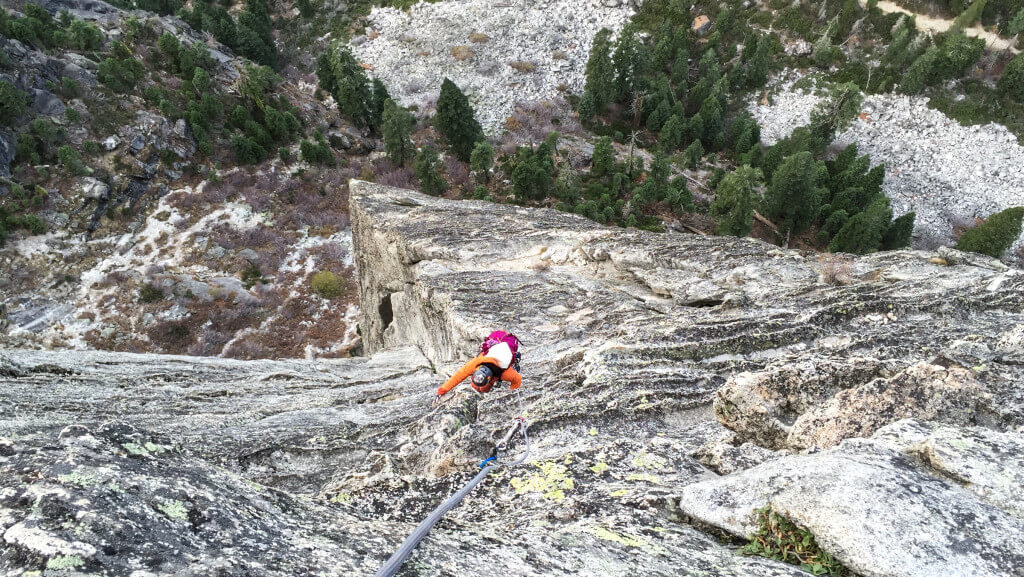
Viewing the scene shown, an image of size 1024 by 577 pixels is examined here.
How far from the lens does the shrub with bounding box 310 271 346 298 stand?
44469 mm

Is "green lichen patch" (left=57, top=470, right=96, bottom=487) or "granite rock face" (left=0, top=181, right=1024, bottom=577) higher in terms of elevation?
"green lichen patch" (left=57, top=470, right=96, bottom=487)

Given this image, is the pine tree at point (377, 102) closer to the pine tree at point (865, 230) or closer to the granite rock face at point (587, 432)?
the granite rock face at point (587, 432)

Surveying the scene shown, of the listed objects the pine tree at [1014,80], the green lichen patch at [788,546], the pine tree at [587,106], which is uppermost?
the pine tree at [587,106]

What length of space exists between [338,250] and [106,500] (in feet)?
156

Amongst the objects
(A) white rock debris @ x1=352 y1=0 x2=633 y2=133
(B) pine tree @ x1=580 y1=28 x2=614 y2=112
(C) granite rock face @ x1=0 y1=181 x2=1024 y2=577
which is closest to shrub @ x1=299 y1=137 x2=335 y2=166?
(A) white rock debris @ x1=352 y1=0 x2=633 y2=133

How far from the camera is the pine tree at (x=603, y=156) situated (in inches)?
2320

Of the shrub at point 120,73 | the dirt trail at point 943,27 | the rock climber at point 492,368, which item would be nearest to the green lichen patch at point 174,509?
the rock climber at point 492,368

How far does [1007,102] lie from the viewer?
6775 centimetres

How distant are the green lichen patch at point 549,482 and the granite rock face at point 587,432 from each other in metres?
0.05

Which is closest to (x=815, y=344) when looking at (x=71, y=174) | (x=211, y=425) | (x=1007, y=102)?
(x=211, y=425)

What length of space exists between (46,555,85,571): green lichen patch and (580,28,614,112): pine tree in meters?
73.8

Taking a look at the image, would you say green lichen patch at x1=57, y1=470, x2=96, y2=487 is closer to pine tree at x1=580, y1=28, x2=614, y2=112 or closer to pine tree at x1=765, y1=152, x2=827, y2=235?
pine tree at x1=765, y1=152, x2=827, y2=235

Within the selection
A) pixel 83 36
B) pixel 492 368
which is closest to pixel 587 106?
pixel 83 36

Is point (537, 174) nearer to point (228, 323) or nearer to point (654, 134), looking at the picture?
point (654, 134)
